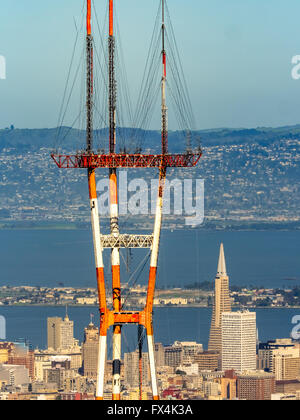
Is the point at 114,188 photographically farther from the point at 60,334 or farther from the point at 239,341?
the point at 60,334

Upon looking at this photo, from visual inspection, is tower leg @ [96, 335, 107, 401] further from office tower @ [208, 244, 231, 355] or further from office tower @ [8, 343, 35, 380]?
office tower @ [208, 244, 231, 355]

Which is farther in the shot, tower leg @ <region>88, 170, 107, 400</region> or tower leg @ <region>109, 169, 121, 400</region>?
tower leg @ <region>109, 169, 121, 400</region>

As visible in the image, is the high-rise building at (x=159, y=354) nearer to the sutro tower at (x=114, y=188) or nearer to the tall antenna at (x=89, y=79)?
the sutro tower at (x=114, y=188)

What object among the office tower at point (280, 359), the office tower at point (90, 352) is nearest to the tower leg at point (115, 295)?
the office tower at point (280, 359)

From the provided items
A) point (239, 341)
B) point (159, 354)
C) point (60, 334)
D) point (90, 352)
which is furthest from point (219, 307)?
point (90, 352)

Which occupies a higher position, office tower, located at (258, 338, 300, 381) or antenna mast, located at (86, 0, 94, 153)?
antenna mast, located at (86, 0, 94, 153)

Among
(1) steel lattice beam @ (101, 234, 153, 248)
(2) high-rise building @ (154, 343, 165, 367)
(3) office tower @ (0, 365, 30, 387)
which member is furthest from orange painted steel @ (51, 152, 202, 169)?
(2) high-rise building @ (154, 343, 165, 367)
